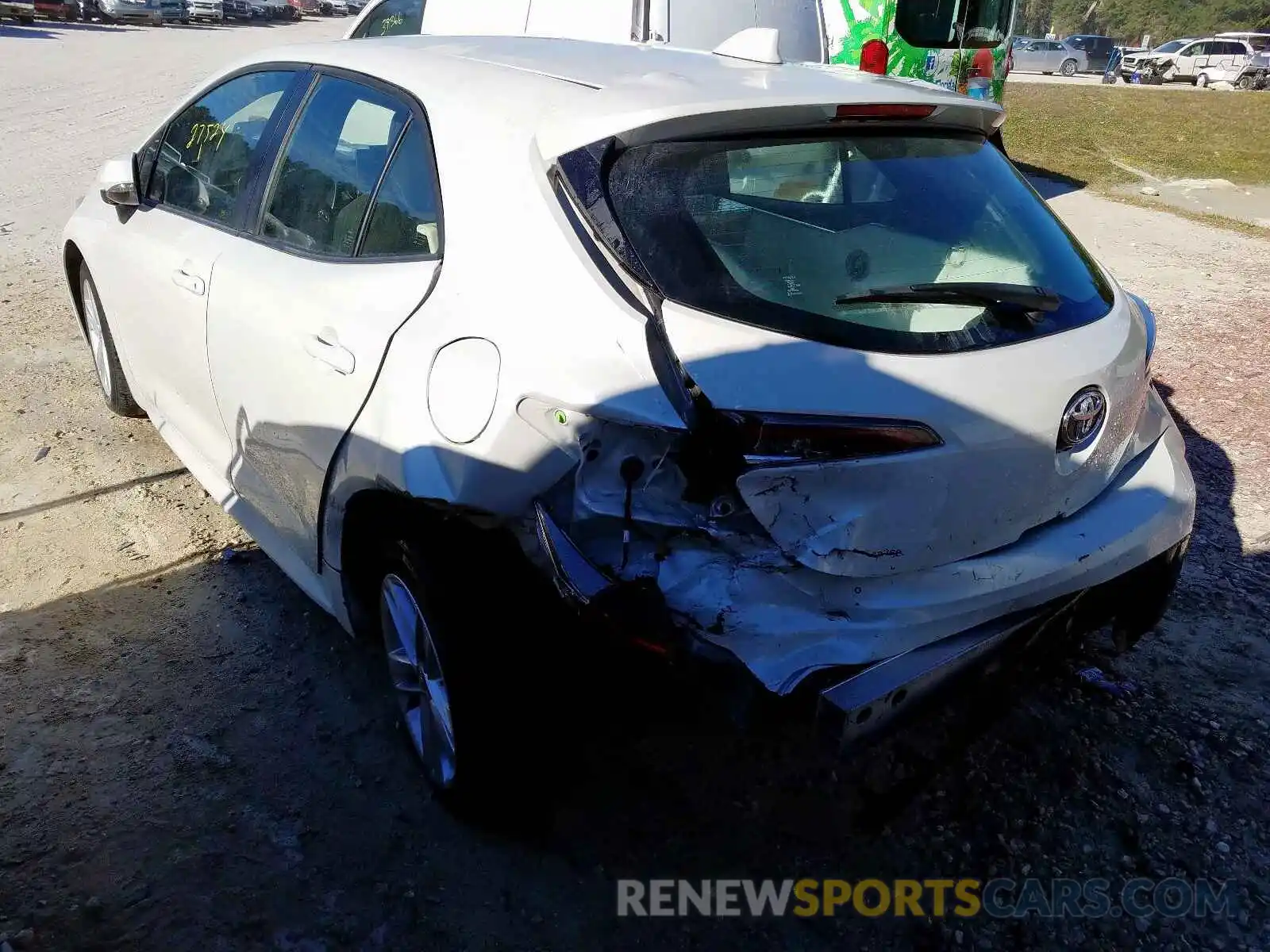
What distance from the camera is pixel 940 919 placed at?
2.36 m

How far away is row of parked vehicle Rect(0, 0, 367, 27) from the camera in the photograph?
28.1 meters

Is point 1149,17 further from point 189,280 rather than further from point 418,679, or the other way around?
point 418,679

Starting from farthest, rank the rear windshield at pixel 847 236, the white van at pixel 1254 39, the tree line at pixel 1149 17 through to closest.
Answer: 1. the tree line at pixel 1149 17
2. the white van at pixel 1254 39
3. the rear windshield at pixel 847 236

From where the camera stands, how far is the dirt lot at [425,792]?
90.4 inches

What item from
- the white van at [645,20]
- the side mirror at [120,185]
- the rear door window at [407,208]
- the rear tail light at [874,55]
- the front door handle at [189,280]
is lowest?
the front door handle at [189,280]

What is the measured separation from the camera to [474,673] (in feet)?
7.29

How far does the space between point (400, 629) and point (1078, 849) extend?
184 centimetres

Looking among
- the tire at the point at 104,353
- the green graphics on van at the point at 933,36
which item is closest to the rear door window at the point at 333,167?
the tire at the point at 104,353

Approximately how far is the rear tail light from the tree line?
53.9 meters

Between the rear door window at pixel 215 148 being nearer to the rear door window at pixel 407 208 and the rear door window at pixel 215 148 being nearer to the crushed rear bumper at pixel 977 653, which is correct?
the rear door window at pixel 407 208

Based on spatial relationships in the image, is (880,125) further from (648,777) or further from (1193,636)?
(1193,636)

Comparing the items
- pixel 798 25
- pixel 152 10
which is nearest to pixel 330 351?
pixel 798 25

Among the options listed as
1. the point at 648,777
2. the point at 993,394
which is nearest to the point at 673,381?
the point at 993,394

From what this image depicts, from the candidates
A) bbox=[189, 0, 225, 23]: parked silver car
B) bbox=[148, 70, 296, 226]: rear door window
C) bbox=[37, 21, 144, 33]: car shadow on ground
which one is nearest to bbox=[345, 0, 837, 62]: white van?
bbox=[148, 70, 296, 226]: rear door window
